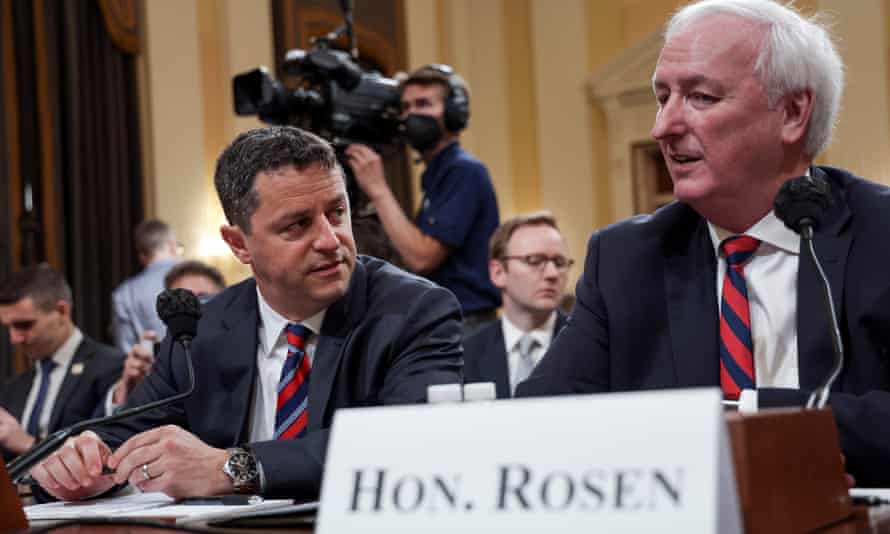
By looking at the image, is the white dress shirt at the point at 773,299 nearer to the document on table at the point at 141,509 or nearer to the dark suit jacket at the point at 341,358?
the dark suit jacket at the point at 341,358

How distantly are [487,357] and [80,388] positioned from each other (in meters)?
1.55

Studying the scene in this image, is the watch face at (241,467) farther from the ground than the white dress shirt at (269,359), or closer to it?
closer to it

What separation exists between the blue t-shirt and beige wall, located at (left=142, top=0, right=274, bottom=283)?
3.77 metres

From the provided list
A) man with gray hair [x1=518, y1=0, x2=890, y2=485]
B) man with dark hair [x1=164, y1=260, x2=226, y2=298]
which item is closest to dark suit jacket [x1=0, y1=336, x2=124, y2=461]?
man with dark hair [x1=164, y1=260, x2=226, y2=298]

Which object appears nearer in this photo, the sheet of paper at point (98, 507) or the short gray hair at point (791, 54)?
the sheet of paper at point (98, 507)

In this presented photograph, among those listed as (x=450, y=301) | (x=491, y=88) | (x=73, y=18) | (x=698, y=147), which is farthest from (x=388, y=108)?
(x=491, y=88)

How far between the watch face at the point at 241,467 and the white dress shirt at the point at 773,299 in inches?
28.4

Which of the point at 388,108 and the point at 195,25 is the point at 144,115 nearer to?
the point at 195,25

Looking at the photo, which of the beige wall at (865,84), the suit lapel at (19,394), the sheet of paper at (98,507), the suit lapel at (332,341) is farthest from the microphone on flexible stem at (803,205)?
the beige wall at (865,84)

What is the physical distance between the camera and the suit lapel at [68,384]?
14.7 ft

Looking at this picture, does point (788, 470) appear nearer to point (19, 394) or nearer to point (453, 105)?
point (453, 105)

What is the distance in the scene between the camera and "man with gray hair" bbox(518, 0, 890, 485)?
1775 millimetres

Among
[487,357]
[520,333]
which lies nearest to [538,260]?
[520,333]

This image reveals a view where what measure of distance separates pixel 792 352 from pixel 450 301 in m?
0.59
